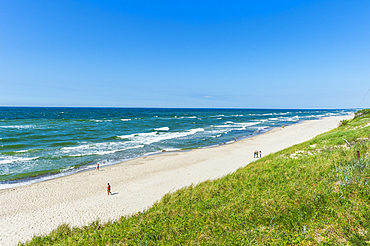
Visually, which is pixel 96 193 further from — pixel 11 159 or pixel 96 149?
pixel 11 159

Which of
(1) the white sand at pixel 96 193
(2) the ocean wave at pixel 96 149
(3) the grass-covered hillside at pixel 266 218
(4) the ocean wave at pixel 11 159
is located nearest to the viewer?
(3) the grass-covered hillside at pixel 266 218

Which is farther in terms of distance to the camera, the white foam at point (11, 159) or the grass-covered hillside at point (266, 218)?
the white foam at point (11, 159)

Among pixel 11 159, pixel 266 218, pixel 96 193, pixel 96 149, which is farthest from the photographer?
pixel 96 149

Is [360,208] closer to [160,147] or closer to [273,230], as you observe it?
[273,230]

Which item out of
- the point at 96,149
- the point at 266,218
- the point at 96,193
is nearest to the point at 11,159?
the point at 96,149

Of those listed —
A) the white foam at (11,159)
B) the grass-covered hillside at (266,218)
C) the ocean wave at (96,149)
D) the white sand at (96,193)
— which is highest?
the grass-covered hillside at (266,218)

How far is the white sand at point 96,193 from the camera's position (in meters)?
12.1

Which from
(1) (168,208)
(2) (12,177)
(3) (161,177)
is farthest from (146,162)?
(1) (168,208)

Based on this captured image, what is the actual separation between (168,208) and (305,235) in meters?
5.05

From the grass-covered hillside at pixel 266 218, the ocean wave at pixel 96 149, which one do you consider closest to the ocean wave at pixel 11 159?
the ocean wave at pixel 96 149

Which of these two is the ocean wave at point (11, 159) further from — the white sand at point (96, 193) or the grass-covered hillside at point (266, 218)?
the grass-covered hillside at point (266, 218)

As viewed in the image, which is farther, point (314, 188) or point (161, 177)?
point (161, 177)

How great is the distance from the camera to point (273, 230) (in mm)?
5117

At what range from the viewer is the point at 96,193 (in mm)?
16188
